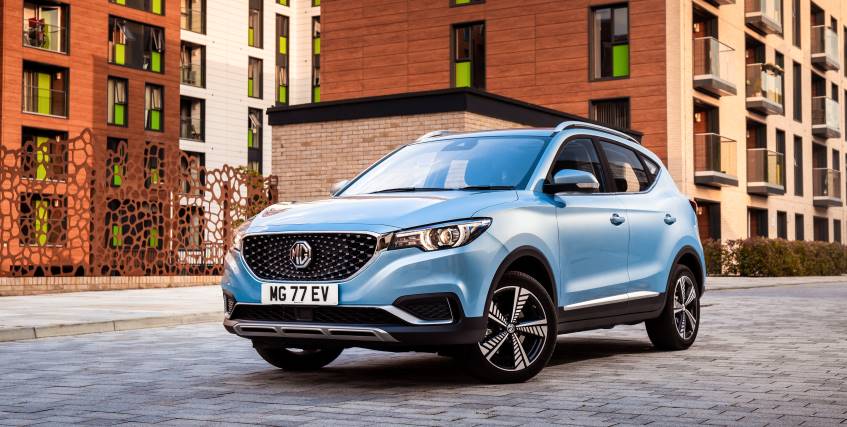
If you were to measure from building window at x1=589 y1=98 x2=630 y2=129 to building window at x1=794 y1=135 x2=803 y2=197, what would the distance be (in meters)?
13.7

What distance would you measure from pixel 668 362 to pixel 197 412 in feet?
13.0

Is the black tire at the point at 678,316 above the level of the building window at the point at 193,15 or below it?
below

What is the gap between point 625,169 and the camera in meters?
A: 8.79

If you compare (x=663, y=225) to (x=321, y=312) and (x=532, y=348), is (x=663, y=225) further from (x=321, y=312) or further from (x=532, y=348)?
(x=321, y=312)

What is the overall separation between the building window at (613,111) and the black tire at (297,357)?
25926mm

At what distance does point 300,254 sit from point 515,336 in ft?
4.82

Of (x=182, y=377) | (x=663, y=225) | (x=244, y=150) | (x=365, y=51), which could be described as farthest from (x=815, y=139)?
(x=182, y=377)

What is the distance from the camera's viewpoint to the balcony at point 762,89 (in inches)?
1471

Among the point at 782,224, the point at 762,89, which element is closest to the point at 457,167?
the point at 762,89

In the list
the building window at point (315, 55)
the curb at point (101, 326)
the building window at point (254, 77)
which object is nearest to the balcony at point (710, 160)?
the curb at point (101, 326)

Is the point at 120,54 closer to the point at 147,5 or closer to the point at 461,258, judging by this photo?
the point at 147,5

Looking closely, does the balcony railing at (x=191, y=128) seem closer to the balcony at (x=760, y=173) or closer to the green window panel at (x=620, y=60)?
the green window panel at (x=620, y=60)

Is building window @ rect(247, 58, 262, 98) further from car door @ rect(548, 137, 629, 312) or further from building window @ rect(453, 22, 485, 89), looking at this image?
car door @ rect(548, 137, 629, 312)

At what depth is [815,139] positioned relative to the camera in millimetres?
45312
